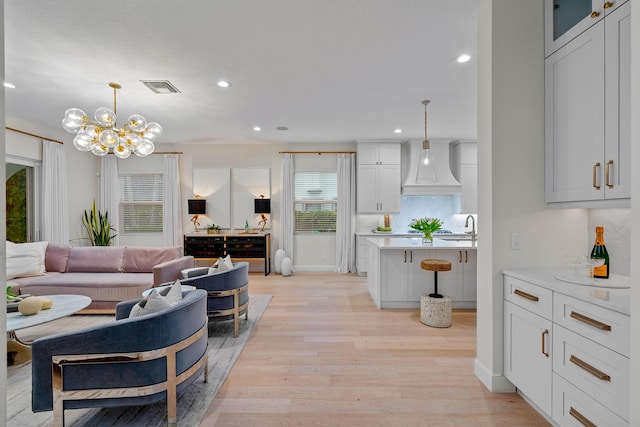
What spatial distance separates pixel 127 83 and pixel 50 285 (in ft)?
8.39

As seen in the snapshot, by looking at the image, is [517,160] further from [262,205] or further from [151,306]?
[262,205]

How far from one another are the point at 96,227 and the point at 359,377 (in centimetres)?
617

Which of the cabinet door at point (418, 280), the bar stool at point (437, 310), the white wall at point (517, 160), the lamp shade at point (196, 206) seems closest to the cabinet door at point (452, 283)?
the cabinet door at point (418, 280)

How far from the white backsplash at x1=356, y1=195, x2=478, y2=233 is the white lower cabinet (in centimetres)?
453

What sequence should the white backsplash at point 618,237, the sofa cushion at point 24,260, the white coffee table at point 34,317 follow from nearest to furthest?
1. the white backsplash at point 618,237
2. the white coffee table at point 34,317
3. the sofa cushion at point 24,260

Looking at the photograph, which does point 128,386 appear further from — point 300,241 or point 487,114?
point 300,241

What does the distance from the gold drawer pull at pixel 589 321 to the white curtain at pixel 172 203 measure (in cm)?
665

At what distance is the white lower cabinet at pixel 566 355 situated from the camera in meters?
1.40

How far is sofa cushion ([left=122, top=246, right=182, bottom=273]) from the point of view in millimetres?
4312

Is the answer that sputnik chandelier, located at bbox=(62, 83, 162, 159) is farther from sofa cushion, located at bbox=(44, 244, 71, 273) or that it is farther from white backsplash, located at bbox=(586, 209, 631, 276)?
white backsplash, located at bbox=(586, 209, 631, 276)

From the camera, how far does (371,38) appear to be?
8.70 feet

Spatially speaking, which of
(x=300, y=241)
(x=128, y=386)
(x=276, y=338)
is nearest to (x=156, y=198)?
(x=300, y=241)

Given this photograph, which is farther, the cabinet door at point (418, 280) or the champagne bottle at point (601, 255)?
the cabinet door at point (418, 280)

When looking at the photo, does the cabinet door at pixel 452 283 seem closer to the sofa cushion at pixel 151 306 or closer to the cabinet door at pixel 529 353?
the cabinet door at pixel 529 353
